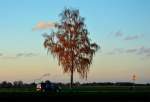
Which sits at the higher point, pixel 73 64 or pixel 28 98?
pixel 73 64

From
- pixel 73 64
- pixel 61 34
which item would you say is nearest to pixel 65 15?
pixel 61 34

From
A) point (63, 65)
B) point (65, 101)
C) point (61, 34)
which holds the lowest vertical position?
point (65, 101)

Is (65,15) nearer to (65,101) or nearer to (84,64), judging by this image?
(84,64)

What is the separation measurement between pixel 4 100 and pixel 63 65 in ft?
175

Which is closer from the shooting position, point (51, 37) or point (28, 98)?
point (28, 98)

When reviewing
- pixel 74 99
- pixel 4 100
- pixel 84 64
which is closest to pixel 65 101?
pixel 74 99

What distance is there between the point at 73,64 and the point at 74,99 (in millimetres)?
51552

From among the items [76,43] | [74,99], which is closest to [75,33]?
[76,43]

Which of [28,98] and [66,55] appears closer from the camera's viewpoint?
[28,98]

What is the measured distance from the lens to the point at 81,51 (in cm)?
9306

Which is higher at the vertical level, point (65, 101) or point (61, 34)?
point (61, 34)

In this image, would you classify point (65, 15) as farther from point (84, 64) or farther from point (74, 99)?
point (74, 99)

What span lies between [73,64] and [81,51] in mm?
2948

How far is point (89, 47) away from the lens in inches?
3661
